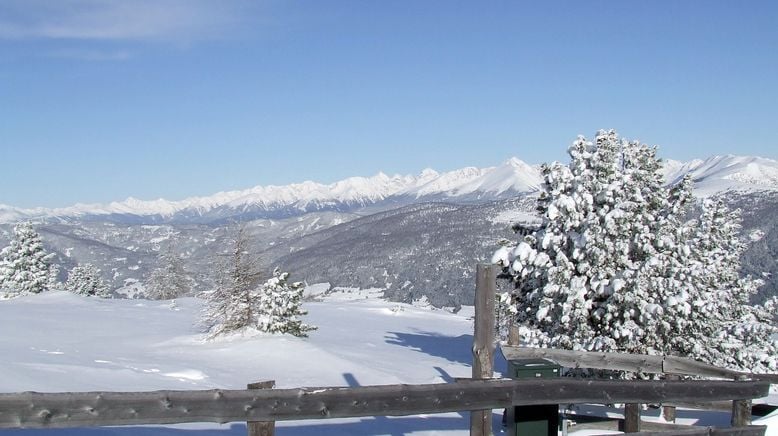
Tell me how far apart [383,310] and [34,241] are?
29.0 m

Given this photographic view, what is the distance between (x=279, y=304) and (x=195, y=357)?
4.39m

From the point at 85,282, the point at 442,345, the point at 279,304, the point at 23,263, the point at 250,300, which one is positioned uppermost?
the point at 23,263

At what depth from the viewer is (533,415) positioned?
20.5 feet

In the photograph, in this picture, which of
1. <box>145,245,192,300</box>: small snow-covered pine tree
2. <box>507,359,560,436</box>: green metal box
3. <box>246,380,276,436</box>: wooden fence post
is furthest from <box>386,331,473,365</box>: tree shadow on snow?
<box>145,245,192,300</box>: small snow-covered pine tree

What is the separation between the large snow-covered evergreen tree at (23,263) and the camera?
48150mm

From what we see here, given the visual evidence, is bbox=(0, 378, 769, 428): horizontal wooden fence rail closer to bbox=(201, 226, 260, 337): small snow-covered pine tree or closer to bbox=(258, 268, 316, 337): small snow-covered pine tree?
bbox=(258, 268, 316, 337): small snow-covered pine tree

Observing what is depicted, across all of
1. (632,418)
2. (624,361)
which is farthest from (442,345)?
A: (632,418)

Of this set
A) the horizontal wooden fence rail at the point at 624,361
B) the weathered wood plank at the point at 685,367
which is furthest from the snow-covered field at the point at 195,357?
the weathered wood plank at the point at 685,367

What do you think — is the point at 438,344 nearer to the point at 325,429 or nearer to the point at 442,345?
the point at 442,345

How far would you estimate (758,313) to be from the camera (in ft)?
93.4

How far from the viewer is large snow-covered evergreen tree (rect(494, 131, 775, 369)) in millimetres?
16109

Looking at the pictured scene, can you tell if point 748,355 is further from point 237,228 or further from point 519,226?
point 237,228

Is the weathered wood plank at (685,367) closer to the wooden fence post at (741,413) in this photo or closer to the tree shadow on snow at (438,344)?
the wooden fence post at (741,413)

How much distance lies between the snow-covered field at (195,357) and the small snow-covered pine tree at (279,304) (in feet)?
2.14
